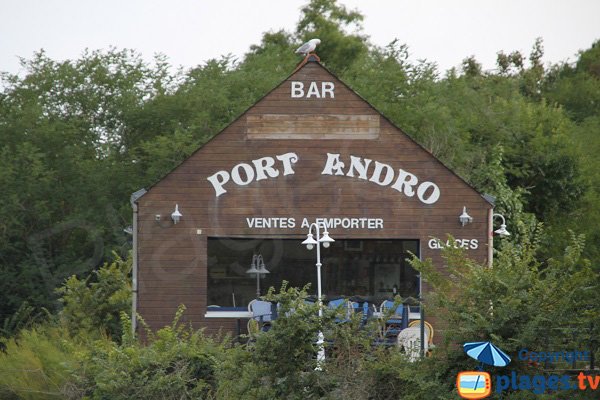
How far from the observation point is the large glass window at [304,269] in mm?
33656

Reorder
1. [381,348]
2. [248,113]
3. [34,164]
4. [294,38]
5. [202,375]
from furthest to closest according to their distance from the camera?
1. [294,38]
2. [34,164]
3. [248,113]
4. [202,375]
5. [381,348]

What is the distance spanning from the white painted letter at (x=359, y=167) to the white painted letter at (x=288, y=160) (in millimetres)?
1260

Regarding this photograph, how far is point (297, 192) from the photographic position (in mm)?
27797

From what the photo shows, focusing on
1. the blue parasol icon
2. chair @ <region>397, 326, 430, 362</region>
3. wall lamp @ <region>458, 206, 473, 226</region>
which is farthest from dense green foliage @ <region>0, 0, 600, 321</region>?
the blue parasol icon

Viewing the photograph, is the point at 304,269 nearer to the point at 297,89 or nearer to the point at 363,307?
the point at 297,89

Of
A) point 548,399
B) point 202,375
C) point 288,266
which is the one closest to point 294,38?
point 288,266

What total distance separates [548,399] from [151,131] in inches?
1169

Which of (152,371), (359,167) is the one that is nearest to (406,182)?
(359,167)

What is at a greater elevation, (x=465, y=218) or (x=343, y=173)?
(x=343, y=173)

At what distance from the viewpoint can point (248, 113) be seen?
91.3ft

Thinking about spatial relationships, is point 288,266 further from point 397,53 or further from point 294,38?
point 294,38

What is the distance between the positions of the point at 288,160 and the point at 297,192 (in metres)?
0.75

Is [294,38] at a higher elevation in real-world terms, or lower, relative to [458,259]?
higher

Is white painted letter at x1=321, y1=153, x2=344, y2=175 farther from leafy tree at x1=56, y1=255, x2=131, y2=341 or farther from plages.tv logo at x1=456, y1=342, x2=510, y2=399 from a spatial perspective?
plages.tv logo at x1=456, y1=342, x2=510, y2=399
